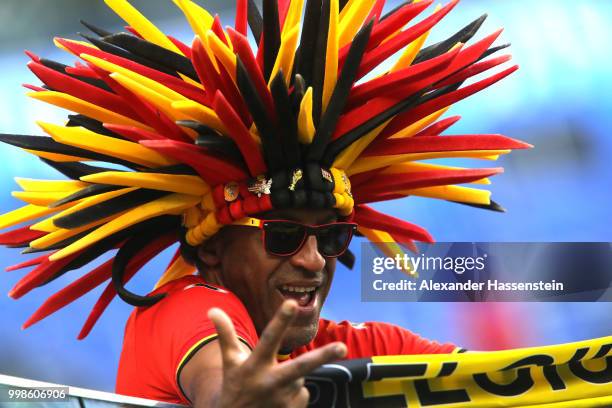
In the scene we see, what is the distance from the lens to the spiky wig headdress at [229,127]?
1.81m

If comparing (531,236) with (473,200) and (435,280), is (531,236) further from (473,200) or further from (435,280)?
(473,200)

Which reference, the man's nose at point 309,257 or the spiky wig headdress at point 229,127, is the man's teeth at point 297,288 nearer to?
the man's nose at point 309,257

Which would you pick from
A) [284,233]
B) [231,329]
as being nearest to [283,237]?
[284,233]

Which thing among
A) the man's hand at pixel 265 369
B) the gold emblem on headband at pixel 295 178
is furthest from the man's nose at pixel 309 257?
the man's hand at pixel 265 369

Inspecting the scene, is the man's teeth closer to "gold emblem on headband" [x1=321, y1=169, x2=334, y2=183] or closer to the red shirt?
the red shirt

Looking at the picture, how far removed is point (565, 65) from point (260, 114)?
2.47 m

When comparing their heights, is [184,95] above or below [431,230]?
below

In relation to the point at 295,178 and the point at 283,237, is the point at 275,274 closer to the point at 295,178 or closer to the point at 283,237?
the point at 283,237

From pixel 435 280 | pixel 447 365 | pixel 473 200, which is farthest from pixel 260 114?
pixel 435 280

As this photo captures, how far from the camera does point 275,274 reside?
1922 millimetres

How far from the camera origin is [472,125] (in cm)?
383

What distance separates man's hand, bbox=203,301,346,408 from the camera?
113 centimetres

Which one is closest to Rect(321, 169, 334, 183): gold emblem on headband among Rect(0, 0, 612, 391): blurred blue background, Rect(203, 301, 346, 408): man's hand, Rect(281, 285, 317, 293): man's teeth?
Rect(281, 285, 317, 293): man's teeth

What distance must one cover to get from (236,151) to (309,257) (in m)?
0.29
